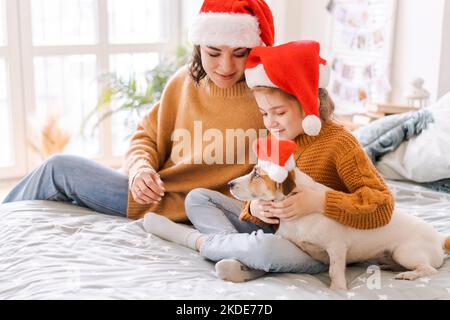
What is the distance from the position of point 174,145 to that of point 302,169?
2.11 feet

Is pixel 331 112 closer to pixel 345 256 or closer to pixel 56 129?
pixel 345 256

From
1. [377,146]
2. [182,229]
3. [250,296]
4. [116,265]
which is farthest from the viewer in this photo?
[377,146]

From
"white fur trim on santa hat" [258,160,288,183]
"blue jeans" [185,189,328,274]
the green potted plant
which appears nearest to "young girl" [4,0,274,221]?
"blue jeans" [185,189,328,274]

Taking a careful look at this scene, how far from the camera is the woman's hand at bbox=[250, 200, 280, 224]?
1455 millimetres

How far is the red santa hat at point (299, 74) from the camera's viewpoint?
1457 mm

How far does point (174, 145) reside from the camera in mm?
2049

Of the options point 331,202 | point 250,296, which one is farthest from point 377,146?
point 250,296

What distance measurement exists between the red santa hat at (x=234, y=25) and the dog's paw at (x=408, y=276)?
29.6 inches

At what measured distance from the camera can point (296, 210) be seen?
54.7 inches

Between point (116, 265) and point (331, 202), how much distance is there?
0.53 metres

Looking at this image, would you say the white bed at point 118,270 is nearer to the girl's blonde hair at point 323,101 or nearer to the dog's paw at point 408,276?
the dog's paw at point 408,276

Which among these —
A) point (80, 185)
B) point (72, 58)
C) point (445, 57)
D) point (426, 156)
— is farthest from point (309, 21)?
point (80, 185)

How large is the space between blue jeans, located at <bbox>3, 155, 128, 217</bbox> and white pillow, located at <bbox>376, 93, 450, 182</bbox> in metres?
0.97
